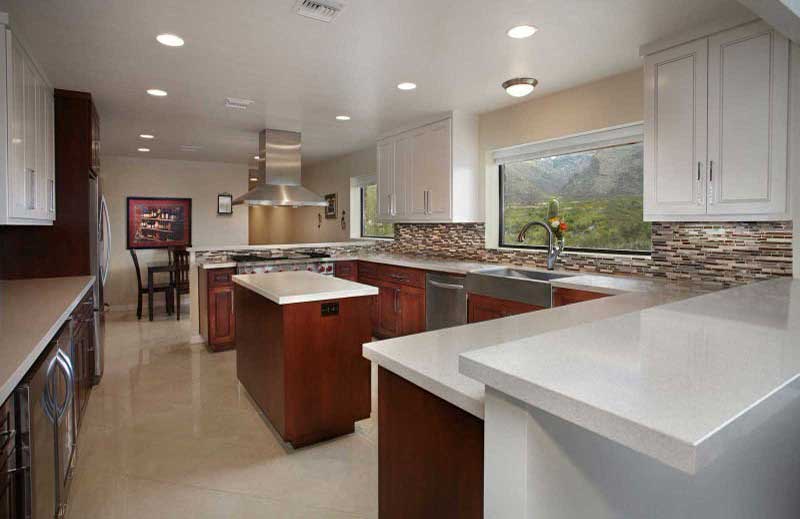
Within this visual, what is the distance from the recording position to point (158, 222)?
7.34m

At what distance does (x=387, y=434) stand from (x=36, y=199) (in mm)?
2698

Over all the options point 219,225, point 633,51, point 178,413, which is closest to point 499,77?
point 633,51

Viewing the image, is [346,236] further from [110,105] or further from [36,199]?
[36,199]

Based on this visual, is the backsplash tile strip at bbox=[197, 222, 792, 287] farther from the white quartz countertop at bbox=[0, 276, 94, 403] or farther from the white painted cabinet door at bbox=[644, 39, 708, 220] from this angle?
the white quartz countertop at bbox=[0, 276, 94, 403]

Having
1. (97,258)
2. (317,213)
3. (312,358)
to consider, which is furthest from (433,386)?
(317,213)

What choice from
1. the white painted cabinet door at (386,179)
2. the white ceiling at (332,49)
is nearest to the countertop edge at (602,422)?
the white ceiling at (332,49)

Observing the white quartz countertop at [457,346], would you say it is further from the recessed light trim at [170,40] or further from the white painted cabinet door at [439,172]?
the white painted cabinet door at [439,172]

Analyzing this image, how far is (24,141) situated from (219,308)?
92.9 inches

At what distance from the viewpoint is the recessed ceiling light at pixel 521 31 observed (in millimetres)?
2535

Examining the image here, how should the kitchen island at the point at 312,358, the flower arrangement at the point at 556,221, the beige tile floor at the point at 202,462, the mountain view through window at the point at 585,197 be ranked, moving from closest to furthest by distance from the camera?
1. the beige tile floor at the point at 202,462
2. the kitchen island at the point at 312,358
3. the mountain view through window at the point at 585,197
4. the flower arrangement at the point at 556,221

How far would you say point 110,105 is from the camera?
13.4 feet

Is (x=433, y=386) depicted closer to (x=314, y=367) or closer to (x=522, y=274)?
(x=314, y=367)

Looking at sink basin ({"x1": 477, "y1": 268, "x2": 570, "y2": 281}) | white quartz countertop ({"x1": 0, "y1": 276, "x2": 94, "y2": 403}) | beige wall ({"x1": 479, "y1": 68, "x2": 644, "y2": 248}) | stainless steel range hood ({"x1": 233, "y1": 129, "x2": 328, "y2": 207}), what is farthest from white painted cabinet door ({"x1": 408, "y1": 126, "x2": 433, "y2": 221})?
white quartz countertop ({"x1": 0, "y1": 276, "x2": 94, "y2": 403})

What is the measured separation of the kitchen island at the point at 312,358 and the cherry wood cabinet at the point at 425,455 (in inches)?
51.2
